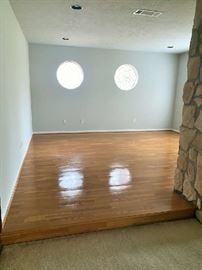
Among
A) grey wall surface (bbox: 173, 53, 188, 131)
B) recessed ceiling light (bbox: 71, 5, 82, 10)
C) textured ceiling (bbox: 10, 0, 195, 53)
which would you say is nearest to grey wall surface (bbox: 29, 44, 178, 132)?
grey wall surface (bbox: 173, 53, 188, 131)

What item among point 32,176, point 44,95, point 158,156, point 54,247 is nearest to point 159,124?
point 158,156

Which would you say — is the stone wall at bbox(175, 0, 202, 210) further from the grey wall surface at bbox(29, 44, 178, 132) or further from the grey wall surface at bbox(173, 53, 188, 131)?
the grey wall surface at bbox(173, 53, 188, 131)

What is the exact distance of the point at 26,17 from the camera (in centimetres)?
→ 352

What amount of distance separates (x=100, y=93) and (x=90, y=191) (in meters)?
4.19

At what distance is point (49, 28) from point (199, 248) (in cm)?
422

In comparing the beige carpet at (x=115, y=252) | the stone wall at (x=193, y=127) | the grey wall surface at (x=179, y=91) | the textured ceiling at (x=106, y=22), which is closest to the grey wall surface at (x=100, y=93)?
the grey wall surface at (x=179, y=91)

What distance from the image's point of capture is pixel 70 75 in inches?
255

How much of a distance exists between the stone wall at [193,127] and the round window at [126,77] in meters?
4.22

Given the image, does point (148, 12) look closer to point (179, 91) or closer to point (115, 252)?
point (115, 252)

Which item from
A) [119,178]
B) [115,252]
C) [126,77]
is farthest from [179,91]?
[115,252]

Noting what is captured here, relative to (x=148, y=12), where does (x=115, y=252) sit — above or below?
below

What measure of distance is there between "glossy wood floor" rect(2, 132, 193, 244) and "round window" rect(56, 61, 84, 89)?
88.1 inches

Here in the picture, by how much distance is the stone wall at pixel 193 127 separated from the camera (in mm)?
2420

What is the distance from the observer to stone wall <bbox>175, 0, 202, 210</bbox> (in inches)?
95.3
